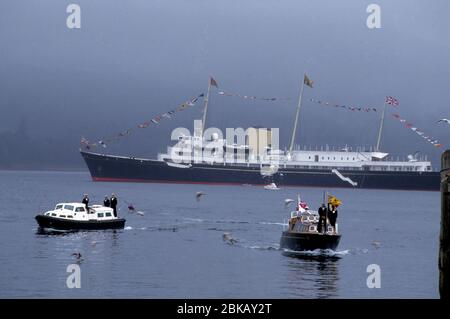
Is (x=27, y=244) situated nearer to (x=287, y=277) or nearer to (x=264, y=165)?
(x=287, y=277)

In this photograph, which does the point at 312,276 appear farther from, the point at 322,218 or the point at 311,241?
the point at 311,241

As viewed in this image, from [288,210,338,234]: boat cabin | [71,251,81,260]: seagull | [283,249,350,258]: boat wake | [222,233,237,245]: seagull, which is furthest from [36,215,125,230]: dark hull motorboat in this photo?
[288,210,338,234]: boat cabin

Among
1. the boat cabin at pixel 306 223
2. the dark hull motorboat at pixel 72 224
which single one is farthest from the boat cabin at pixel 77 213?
the boat cabin at pixel 306 223

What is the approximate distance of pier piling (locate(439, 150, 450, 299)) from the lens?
24.3 metres

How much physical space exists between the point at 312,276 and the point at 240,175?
157 meters

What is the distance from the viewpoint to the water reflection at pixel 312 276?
1448 inches

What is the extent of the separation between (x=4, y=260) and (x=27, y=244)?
8.12 metres

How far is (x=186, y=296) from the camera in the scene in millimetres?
36000

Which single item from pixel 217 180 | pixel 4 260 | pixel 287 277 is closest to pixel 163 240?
pixel 4 260

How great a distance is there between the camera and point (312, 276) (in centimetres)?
4100

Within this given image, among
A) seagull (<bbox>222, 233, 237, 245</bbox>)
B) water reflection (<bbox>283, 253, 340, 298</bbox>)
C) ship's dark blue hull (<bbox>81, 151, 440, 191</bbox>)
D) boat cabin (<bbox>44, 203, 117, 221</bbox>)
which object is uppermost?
ship's dark blue hull (<bbox>81, 151, 440, 191</bbox>)

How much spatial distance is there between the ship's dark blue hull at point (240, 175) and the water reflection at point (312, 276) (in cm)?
14001

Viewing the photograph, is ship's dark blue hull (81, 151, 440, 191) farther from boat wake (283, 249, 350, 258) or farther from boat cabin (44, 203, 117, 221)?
boat wake (283, 249, 350, 258)

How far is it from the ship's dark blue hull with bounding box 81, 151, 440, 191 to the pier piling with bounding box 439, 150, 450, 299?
531ft
